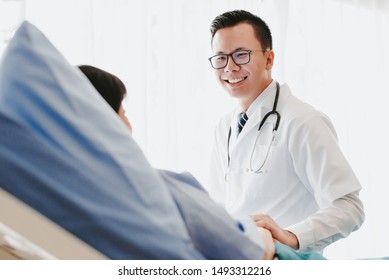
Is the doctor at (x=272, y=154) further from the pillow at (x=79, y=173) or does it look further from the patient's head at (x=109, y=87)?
the pillow at (x=79, y=173)

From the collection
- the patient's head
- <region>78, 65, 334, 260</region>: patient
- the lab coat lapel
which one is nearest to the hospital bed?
<region>78, 65, 334, 260</region>: patient

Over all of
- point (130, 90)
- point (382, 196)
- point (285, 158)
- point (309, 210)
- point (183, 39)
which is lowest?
point (382, 196)

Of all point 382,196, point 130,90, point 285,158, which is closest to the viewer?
point 285,158

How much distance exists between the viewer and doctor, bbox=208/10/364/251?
1464 mm

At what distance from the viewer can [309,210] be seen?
1631 millimetres

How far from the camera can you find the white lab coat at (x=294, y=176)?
1.43m

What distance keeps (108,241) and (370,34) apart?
2514 millimetres

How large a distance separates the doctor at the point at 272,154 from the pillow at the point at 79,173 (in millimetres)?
775

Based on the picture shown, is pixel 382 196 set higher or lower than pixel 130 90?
lower

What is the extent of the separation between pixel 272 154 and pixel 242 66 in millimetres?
328

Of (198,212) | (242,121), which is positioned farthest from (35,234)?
(242,121)

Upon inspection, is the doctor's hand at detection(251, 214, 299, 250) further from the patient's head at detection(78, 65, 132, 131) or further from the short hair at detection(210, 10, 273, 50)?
the short hair at detection(210, 10, 273, 50)

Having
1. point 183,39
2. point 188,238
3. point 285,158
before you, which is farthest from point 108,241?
point 183,39
